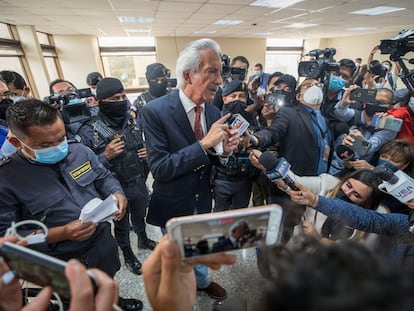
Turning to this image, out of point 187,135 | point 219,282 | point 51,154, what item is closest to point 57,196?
point 51,154

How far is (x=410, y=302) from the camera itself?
0.76ft

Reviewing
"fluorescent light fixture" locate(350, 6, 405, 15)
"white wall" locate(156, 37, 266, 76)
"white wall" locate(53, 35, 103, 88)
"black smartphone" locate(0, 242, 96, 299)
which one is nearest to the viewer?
"black smartphone" locate(0, 242, 96, 299)

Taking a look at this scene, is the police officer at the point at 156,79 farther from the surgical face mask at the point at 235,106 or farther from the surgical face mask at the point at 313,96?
the surgical face mask at the point at 313,96

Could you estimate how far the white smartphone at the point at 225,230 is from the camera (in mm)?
459

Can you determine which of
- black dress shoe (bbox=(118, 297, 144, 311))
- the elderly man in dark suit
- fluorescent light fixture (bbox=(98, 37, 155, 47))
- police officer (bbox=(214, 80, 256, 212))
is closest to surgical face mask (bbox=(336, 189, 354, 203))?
police officer (bbox=(214, 80, 256, 212))

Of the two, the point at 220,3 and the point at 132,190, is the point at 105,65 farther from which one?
the point at 132,190

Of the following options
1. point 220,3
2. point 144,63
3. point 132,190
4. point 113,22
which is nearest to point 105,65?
point 144,63

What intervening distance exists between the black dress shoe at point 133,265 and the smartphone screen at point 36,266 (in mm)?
1382

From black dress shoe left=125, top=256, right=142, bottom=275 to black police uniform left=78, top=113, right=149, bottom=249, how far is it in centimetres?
13

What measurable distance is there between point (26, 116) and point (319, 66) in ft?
6.89

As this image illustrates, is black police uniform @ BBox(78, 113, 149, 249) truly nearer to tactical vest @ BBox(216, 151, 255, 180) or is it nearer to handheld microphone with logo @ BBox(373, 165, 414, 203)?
tactical vest @ BBox(216, 151, 255, 180)

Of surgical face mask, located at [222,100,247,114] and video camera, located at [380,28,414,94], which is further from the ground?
video camera, located at [380,28,414,94]

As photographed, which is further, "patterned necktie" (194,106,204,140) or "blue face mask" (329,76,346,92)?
"blue face mask" (329,76,346,92)

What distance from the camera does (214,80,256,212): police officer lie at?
1.66 m
